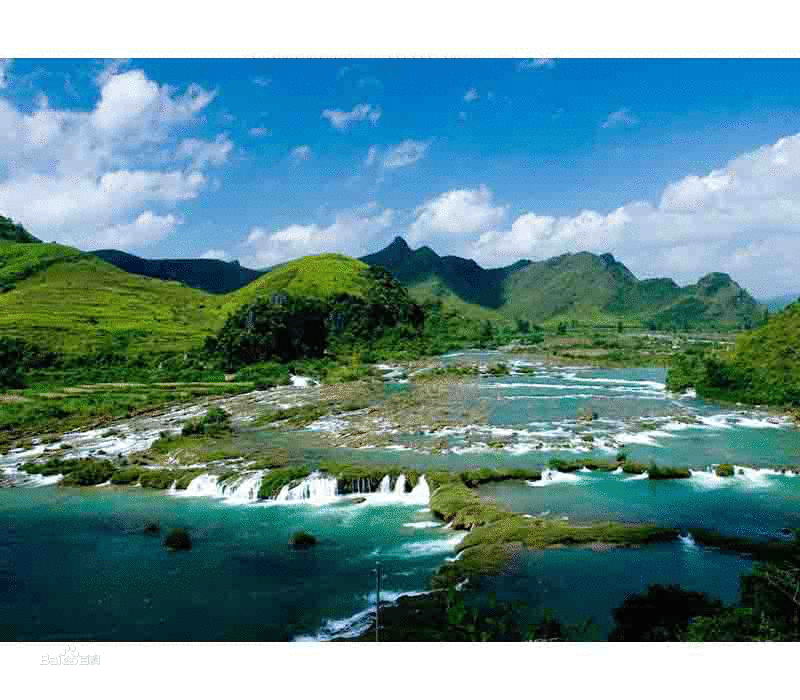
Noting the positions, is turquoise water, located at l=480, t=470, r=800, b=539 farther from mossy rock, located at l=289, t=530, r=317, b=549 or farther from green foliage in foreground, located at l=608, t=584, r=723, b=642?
green foliage in foreground, located at l=608, t=584, r=723, b=642

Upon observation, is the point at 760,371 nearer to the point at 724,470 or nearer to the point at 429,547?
the point at 724,470

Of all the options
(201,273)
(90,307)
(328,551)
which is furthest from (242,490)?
(201,273)

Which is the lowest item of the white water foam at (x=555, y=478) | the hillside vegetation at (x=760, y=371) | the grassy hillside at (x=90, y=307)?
the white water foam at (x=555, y=478)

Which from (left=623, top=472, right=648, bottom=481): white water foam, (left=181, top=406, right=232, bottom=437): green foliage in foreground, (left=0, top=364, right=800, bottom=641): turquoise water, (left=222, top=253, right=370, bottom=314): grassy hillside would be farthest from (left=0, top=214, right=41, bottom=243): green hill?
(left=623, top=472, right=648, bottom=481): white water foam

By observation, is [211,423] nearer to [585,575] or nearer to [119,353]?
[119,353]

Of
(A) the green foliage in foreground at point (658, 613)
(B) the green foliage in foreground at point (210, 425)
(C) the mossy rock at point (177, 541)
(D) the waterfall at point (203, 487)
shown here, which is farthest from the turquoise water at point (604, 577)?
(B) the green foliage in foreground at point (210, 425)

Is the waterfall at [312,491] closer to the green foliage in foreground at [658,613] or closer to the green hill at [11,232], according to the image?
the green foliage in foreground at [658,613]
